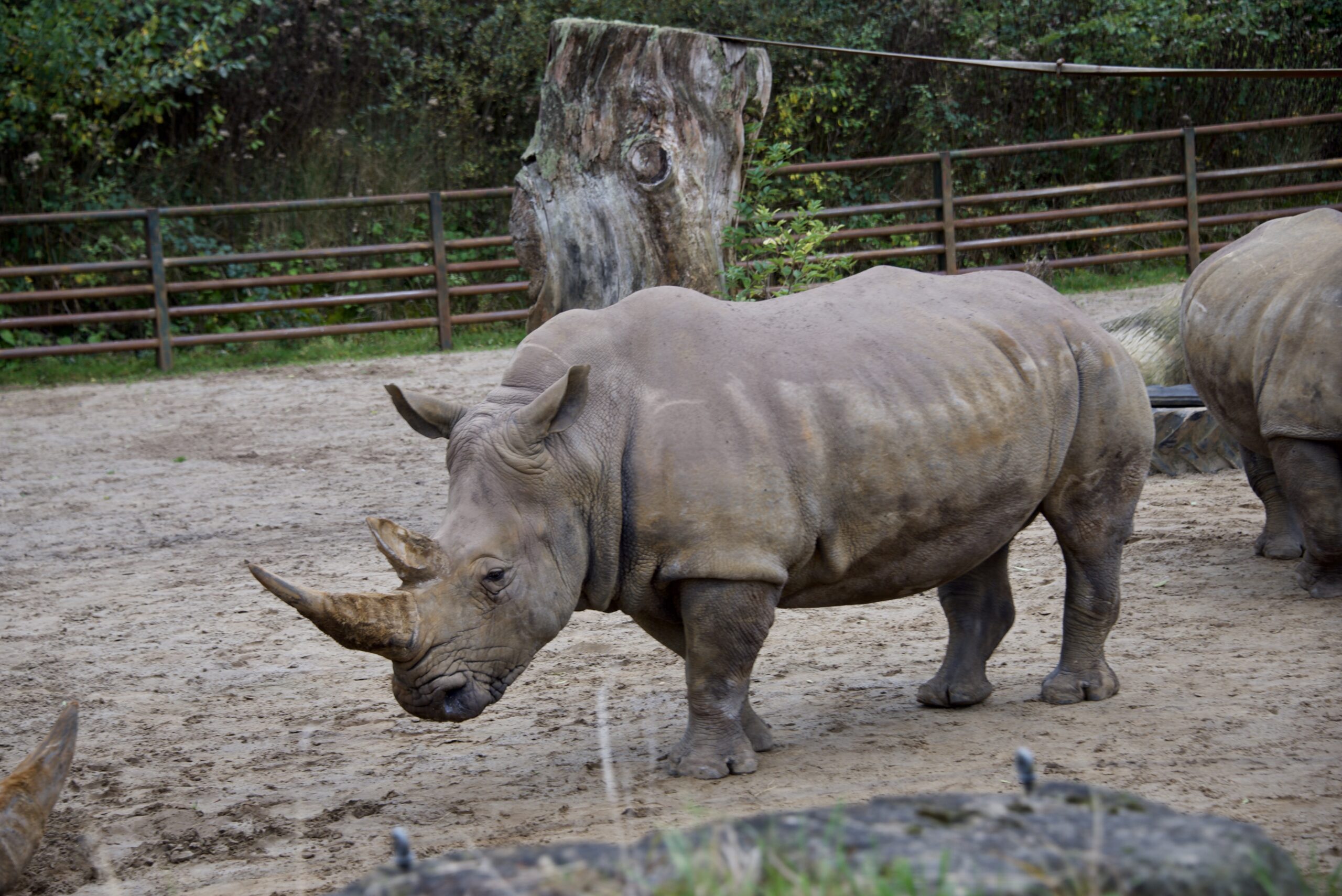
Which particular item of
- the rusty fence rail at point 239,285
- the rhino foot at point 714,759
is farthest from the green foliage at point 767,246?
the rusty fence rail at point 239,285

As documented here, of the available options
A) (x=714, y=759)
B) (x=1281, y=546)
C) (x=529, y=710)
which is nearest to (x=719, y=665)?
(x=714, y=759)

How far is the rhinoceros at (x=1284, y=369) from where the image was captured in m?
5.65

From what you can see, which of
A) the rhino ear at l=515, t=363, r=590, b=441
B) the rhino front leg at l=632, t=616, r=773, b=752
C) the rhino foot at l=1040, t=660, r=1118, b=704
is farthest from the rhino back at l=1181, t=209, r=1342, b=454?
the rhino ear at l=515, t=363, r=590, b=441

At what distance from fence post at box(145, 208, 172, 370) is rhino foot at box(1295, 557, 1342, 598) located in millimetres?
10592

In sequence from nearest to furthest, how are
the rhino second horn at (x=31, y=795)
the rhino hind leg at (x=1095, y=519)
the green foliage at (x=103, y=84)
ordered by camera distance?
the rhino second horn at (x=31, y=795) → the rhino hind leg at (x=1095, y=519) → the green foliage at (x=103, y=84)

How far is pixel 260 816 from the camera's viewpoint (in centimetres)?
411

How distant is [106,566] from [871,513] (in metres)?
4.74

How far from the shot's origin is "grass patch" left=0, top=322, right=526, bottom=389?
13266mm

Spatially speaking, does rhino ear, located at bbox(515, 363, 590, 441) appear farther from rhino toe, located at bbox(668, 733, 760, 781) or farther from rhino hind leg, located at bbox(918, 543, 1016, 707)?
rhino hind leg, located at bbox(918, 543, 1016, 707)

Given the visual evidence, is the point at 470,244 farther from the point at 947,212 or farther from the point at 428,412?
the point at 428,412

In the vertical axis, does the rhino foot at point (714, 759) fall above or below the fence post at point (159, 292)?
below

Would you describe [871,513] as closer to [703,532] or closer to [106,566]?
[703,532]

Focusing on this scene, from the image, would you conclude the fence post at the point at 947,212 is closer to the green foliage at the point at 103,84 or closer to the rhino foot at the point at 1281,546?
the green foliage at the point at 103,84

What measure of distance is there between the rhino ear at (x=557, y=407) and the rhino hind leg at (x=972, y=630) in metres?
1.54
